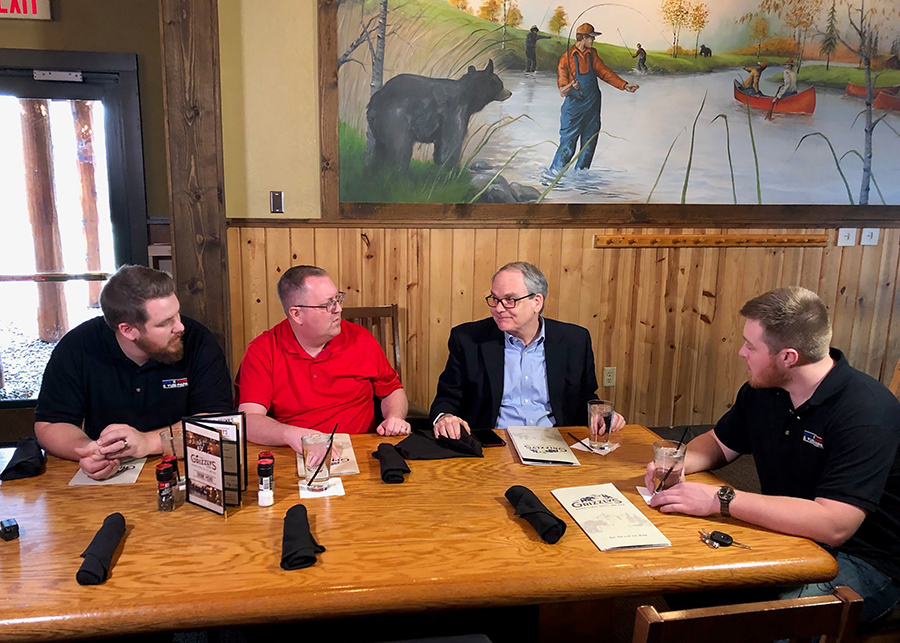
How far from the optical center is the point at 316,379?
2258 mm

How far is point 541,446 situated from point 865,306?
2.92 m

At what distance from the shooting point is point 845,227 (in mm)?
3604

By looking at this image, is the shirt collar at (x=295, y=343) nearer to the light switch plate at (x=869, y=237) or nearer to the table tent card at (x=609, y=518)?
the table tent card at (x=609, y=518)

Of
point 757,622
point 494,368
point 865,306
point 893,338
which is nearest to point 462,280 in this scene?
point 494,368

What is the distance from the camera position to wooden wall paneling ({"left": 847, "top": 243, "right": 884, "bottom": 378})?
367cm

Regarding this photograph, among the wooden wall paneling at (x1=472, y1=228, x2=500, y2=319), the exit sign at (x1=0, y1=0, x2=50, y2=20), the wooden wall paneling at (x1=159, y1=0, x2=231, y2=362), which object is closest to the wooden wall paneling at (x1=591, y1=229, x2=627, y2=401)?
the wooden wall paneling at (x1=472, y1=228, x2=500, y2=319)

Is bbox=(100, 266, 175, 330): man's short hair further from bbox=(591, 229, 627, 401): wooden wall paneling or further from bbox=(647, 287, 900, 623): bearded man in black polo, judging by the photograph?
bbox=(591, 229, 627, 401): wooden wall paneling

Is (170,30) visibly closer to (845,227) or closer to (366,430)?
(366,430)

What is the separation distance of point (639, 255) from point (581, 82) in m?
0.95

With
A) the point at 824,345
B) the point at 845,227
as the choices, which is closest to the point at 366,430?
the point at 824,345

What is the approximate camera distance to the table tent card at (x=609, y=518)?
1323mm

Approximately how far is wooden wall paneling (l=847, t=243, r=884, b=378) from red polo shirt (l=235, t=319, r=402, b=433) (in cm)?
295

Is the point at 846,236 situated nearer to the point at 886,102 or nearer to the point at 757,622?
the point at 886,102

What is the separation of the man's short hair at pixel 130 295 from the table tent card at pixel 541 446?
1.13m
